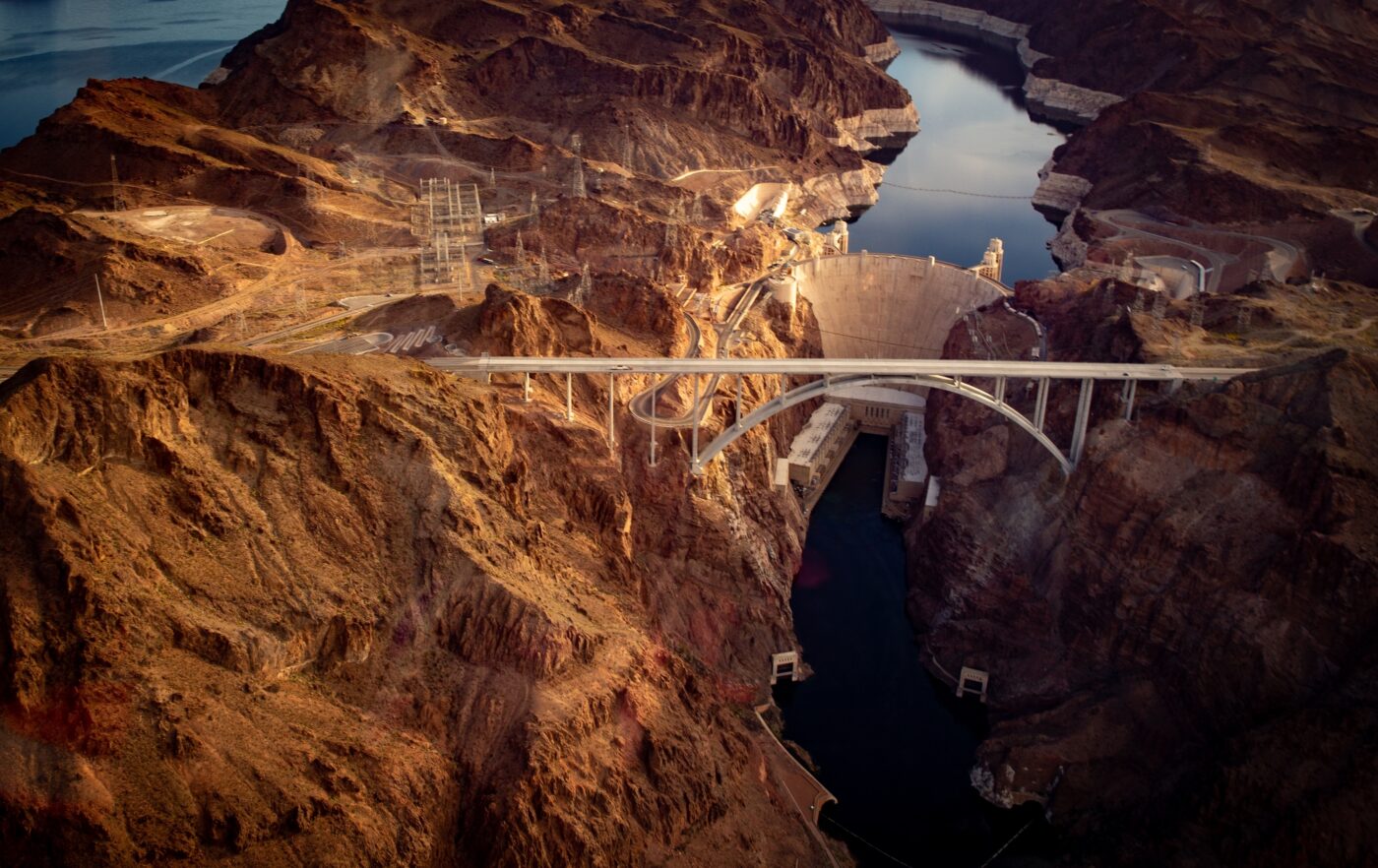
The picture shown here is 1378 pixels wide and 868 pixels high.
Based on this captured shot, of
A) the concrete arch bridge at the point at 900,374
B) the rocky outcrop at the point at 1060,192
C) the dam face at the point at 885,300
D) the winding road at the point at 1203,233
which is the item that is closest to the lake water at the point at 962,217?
the rocky outcrop at the point at 1060,192

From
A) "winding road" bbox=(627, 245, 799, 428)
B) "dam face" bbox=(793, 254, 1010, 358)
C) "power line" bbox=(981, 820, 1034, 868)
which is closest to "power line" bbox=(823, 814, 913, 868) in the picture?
"power line" bbox=(981, 820, 1034, 868)

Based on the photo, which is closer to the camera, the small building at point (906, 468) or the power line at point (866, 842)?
the power line at point (866, 842)

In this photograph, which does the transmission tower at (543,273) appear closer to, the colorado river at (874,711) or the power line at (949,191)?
the colorado river at (874,711)

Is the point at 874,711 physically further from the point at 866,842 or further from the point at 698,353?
the point at 698,353

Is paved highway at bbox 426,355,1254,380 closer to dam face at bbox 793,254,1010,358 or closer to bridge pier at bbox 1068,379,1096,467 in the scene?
bridge pier at bbox 1068,379,1096,467

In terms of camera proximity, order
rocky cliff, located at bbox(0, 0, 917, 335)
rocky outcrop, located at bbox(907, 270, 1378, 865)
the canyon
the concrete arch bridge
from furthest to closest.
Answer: rocky cliff, located at bbox(0, 0, 917, 335) < the concrete arch bridge < rocky outcrop, located at bbox(907, 270, 1378, 865) < the canyon

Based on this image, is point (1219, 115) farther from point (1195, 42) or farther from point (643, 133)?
point (643, 133)

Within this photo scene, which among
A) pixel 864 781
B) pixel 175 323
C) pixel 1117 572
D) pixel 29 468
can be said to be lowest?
pixel 864 781

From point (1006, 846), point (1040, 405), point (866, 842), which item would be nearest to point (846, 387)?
point (1040, 405)

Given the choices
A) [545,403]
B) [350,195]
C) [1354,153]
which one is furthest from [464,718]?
[1354,153]
